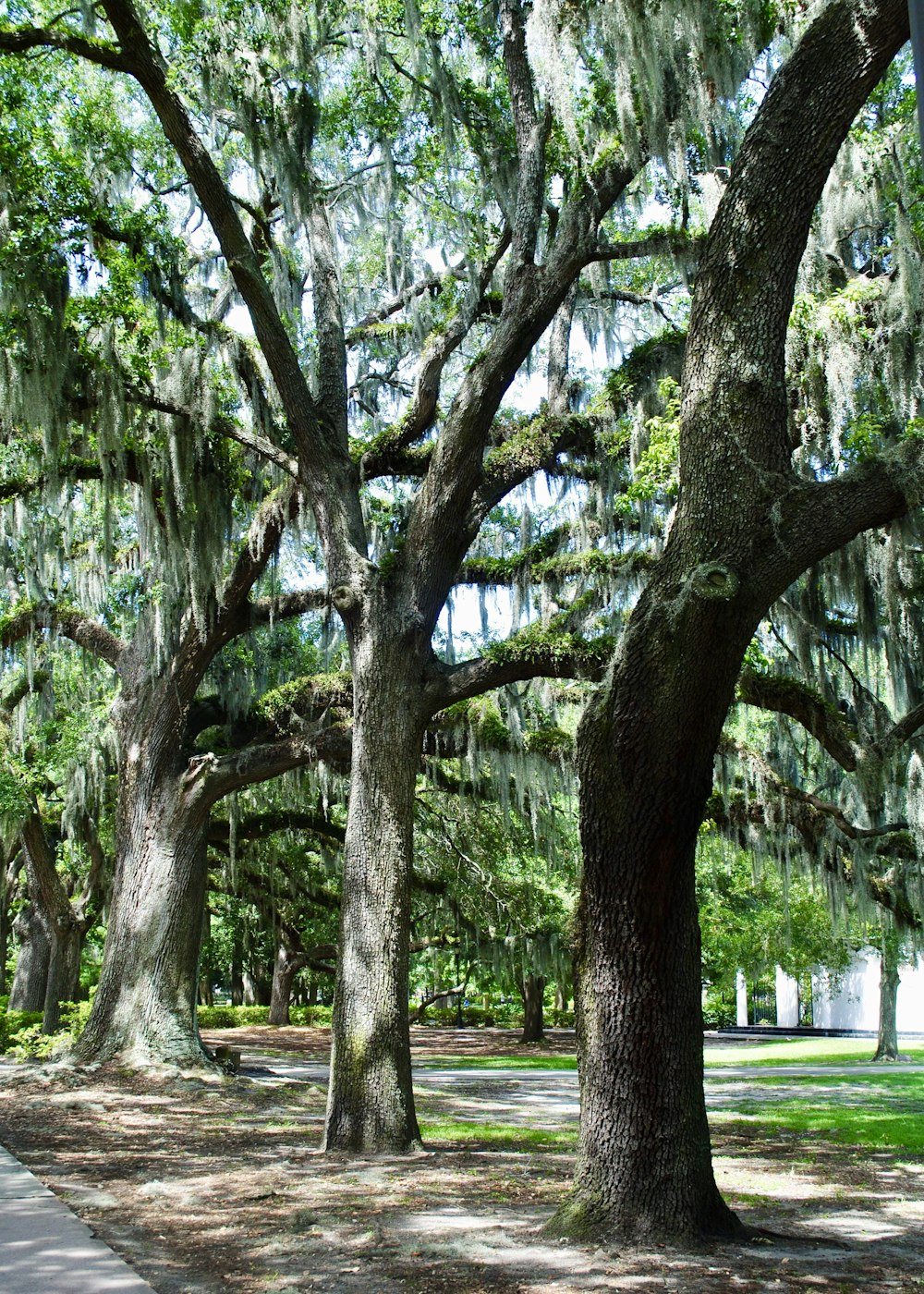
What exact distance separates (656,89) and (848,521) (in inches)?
157

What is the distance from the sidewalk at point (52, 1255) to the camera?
11.6 ft

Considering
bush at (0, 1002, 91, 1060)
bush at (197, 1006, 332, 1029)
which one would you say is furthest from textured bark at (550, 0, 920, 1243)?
bush at (197, 1006, 332, 1029)

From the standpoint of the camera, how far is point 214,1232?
479 centimetres

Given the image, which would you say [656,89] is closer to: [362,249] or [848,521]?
[848,521]

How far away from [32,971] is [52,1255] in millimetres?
19182

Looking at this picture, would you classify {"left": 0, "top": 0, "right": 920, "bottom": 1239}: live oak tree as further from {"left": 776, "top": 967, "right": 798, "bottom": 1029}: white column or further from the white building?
{"left": 776, "top": 967, "right": 798, "bottom": 1029}: white column

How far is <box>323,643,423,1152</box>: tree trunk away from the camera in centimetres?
710

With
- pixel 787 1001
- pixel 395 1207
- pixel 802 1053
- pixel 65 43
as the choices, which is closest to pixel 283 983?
pixel 802 1053

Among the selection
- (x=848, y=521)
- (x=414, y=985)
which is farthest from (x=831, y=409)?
(x=414, y=985)

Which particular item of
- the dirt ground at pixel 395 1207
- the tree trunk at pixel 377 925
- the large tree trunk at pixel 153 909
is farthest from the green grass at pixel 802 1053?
the tree trunk at pixel 377 925

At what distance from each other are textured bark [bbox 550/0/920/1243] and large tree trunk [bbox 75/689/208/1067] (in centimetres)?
746

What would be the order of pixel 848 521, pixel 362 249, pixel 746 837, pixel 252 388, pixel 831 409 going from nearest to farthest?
pixel 848 521 → pixel 831 409 → pixel 252 388 → pixel 746 837 → pixel 362 249

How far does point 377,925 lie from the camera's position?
749 cm

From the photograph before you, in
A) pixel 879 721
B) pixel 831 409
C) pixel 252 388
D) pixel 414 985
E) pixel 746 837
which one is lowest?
pixel 414 985
